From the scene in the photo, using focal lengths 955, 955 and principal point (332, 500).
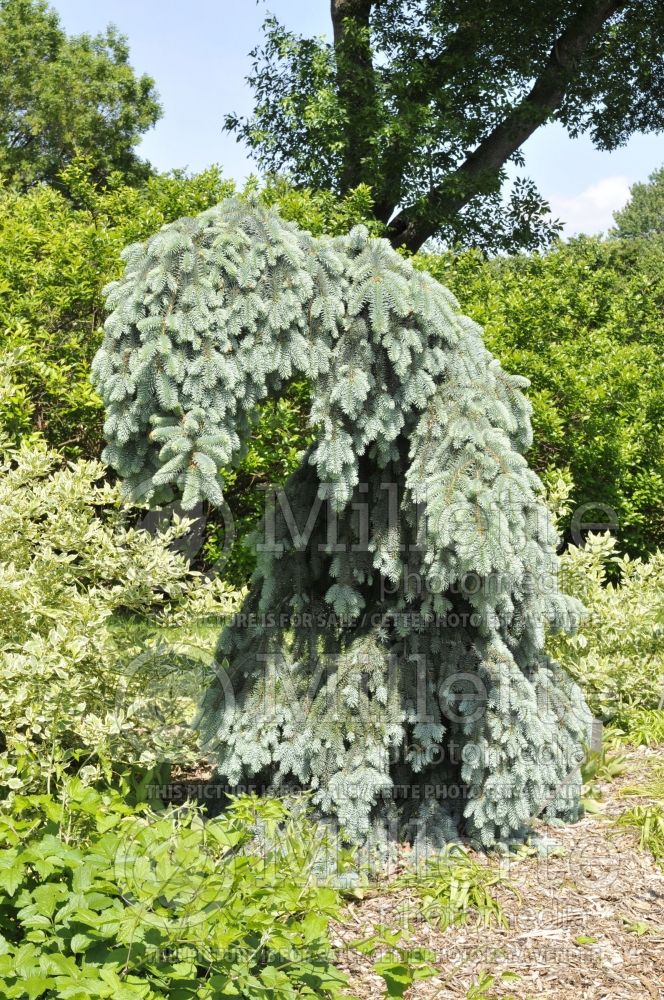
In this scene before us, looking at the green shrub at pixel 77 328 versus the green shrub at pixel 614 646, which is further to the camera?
the green shrub at pixel 77 328

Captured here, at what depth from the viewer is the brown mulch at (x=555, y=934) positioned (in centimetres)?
307

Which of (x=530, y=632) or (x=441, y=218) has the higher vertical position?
(x=441, y=218)

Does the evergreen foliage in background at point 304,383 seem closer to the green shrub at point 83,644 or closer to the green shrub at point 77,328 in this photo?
the green shrub at point 77,328

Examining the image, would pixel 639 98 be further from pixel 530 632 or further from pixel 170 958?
pixel 170 958

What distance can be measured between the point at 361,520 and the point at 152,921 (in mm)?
1695

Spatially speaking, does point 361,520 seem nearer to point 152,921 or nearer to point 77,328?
point 152,921

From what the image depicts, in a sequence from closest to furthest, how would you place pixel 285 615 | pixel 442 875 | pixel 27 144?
pixel 442 875, pixel 285 615, pixel 27 144

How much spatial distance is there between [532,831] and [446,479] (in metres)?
1.67

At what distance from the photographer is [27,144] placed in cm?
2375

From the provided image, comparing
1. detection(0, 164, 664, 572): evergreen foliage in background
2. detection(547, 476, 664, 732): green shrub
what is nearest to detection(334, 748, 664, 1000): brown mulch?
detection(547, 476, 664, 732): green shrub

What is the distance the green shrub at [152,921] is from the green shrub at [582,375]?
528 cm

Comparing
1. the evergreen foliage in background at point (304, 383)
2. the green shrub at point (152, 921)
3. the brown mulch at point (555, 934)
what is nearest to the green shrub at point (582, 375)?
the evergreen foliage in background at point (304, 383)

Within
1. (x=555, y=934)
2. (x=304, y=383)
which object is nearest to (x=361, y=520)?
→ (x=555, y=934)

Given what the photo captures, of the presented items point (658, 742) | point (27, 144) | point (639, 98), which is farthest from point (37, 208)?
point (27, 144)
